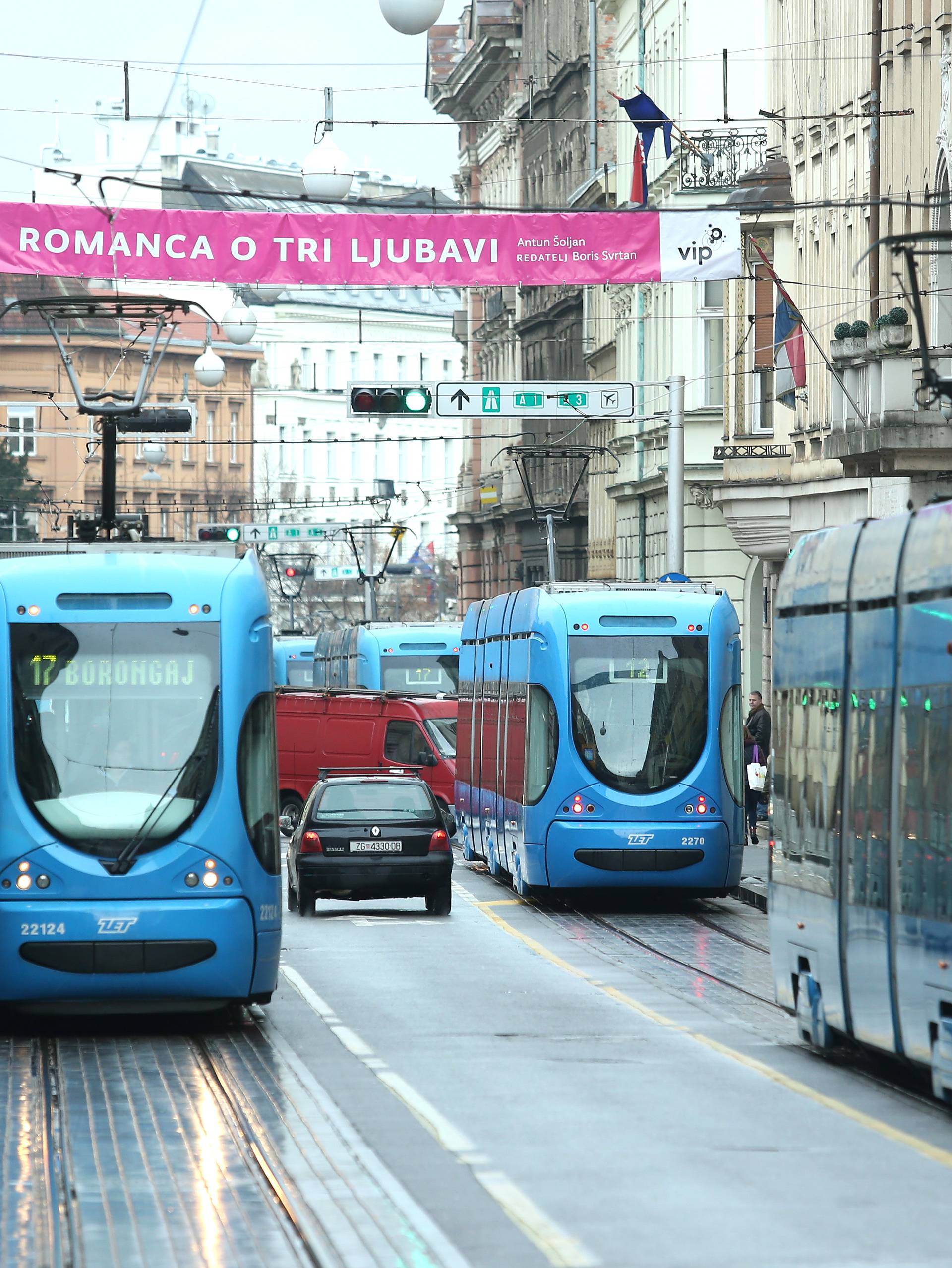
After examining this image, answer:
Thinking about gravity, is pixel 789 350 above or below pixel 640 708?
above

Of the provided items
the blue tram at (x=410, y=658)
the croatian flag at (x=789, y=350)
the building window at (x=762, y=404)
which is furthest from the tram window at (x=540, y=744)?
the blue tram at (x=410, y=658)

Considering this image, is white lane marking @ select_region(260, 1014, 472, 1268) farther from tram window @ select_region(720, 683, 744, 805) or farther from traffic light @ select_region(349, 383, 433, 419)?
traffic light @ select_region(349, 383, 433, 419)

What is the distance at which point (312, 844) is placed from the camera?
84.7 ft

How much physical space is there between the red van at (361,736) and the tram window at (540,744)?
14743mm

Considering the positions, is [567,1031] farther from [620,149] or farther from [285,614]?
[285,614]

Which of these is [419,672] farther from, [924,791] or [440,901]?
[924,791]

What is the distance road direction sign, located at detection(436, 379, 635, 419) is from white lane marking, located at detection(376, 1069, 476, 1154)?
66.9 ft

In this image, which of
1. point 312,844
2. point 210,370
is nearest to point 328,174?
point 312,844

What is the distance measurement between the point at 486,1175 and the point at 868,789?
352cm

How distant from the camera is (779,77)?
39562 mm

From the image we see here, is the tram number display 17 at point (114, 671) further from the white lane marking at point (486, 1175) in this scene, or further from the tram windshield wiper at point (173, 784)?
the white lane marking at point (486, 1175)

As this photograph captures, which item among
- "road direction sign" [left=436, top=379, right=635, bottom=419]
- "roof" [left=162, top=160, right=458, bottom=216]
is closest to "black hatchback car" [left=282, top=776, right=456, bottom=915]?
"road direction sign" [left=436, top=379, right=635, bottom=419]

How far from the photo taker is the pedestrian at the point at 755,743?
35031 mm

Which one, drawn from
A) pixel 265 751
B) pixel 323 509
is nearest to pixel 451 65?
pixel 323 509
